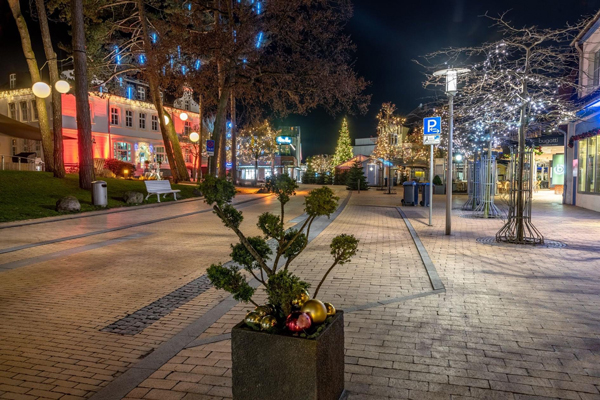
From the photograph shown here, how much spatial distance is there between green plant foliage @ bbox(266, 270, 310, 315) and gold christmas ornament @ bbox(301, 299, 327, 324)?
10 centimetres

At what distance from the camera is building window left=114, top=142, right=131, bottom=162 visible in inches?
1527

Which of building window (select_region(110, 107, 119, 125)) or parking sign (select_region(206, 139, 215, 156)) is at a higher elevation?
building window (select_region(110, 107, 119, 125))

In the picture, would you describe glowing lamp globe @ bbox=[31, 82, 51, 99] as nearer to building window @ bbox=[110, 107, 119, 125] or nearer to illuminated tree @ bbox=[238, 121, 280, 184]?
building window @ bbox=[110, 107, 119, 125]

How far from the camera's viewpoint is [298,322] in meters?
2.50

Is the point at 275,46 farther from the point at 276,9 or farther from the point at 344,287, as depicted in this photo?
the point at 344,287

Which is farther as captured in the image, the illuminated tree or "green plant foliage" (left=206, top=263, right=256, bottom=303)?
the illuminated tree

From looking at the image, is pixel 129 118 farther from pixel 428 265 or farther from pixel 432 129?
pixel 428 265

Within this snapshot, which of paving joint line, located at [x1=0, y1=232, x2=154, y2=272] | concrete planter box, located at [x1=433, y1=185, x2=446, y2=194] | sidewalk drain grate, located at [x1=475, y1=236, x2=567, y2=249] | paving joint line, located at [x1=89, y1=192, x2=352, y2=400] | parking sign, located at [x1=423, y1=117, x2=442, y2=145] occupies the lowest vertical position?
paving joint line, located at [x1=89, y1=192, x2=352, y2=400]

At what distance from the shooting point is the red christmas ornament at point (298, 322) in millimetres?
2493

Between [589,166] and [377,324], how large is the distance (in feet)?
59.6

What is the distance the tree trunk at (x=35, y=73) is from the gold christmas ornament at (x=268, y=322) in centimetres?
2197

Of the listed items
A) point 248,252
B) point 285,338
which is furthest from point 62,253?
point 285,338

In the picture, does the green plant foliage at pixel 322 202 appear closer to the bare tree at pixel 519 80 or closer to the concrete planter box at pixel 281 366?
the concrete planter box at pixel 281 366

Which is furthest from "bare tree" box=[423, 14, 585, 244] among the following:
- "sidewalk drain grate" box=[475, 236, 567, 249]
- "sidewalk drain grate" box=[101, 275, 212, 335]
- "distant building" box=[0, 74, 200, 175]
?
"distant building" box=[0, 74, 200, 175]
